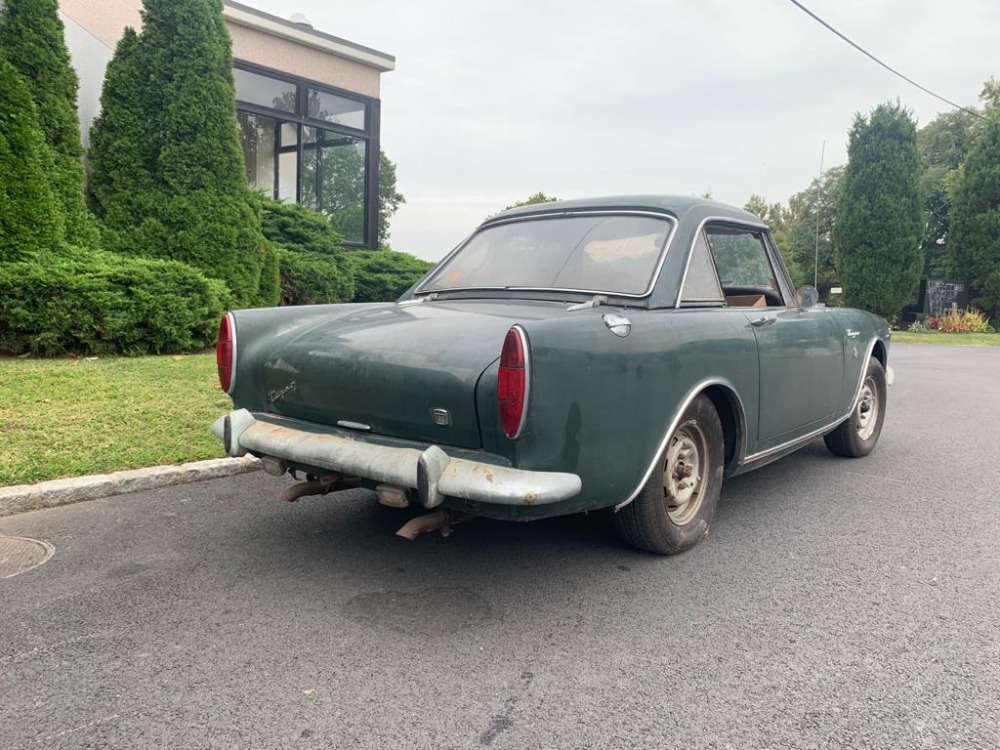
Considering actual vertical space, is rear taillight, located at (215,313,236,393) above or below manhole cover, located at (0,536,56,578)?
above

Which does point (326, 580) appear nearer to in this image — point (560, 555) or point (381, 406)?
point (381, 406)

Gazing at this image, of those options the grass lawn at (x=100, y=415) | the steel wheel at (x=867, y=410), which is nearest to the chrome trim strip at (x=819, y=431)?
the steel wheel at (x=867, y=410)

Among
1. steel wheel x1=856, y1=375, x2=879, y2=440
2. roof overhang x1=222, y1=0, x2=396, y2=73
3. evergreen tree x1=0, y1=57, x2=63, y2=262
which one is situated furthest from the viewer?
roof overhang x1=222, y1=0, x2=396, y2=73

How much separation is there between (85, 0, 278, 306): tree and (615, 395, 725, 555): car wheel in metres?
7.48

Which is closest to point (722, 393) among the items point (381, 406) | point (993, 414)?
point (381, 406)

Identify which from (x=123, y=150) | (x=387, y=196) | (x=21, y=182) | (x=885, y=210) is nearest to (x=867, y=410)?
(x=21, y=182)

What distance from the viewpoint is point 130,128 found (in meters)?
9.34

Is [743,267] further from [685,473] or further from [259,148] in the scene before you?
[259,148]

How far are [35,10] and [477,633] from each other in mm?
8737

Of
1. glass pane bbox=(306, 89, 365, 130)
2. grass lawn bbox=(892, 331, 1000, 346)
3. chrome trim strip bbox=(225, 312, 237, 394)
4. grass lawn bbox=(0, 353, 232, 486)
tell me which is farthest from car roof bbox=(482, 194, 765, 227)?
grass lawn bbox=(892, 331, 1000, 346)

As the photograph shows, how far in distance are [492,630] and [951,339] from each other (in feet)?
74.2

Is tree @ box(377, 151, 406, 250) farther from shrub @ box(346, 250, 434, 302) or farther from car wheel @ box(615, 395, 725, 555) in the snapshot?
car wheel @ box(615, 395, 725, 555)

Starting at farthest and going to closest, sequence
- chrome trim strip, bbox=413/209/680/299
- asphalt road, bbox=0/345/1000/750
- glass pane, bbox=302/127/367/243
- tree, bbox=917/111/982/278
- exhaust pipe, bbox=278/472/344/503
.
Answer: tree, bbox=917/111/982/278 < glass pane, bbox=302/127/367/243 < chrome trim strip, bbox=413/209/680/299 < exhaust pipe, bbox=278/472/344/503 < asphalt road, bbox=0/345/1000/750

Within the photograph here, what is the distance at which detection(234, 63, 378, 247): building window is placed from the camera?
14.3 meters
